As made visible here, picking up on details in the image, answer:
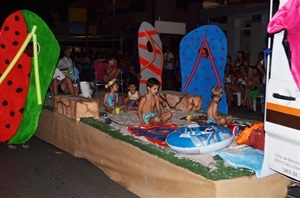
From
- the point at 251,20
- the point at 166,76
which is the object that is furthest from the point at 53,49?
the point at 251,20

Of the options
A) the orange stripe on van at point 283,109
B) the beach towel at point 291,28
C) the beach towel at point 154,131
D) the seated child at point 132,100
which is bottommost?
the beach towel at point 154,131

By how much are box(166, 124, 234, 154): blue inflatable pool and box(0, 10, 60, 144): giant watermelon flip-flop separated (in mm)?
2615

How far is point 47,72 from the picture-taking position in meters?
6.36

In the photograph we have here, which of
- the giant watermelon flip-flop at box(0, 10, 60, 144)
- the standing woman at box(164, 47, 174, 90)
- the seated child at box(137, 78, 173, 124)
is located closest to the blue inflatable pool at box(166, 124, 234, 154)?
the seated child at box(137, 78, 173, 124)

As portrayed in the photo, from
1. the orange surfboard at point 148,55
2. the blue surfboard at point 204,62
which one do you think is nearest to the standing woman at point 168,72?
the orange surfboard at point 148,55

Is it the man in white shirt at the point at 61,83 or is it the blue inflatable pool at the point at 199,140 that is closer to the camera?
the blue inflatable pool at the point at 199,140

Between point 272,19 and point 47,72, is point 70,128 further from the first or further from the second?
point 272,19

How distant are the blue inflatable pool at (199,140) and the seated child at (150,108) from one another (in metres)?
1.69

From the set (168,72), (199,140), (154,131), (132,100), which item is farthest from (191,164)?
(168,72)

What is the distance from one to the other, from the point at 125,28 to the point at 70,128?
2374 cm

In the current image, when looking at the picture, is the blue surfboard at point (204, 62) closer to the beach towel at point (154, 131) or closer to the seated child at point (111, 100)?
the seated child at point (111, 100)

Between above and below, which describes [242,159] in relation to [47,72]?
below

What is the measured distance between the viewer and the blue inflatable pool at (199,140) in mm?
4387

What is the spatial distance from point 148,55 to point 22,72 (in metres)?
4.33
